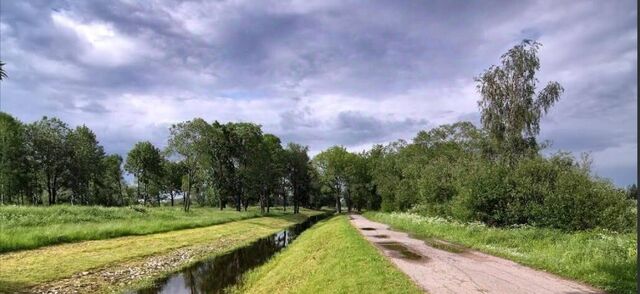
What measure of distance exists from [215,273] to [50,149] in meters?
64.9

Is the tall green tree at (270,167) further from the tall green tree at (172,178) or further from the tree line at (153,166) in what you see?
the tall green tree at (172,178)

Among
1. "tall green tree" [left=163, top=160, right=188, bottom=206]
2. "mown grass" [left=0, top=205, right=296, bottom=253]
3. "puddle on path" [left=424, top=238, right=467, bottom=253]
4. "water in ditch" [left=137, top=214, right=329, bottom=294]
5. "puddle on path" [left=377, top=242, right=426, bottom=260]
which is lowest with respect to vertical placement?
"water in ditch" [left=137, top=214, right=329, bottom=294]

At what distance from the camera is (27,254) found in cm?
2588

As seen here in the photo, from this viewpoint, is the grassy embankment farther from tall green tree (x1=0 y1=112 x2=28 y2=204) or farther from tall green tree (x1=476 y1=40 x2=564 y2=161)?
tall green tree (x1=0 y1=112 x2=28 y2=204)

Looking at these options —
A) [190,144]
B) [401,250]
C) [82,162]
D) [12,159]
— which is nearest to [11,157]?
[12,159]

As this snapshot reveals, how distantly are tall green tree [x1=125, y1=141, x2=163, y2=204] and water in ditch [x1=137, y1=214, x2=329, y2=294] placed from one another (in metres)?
75.2

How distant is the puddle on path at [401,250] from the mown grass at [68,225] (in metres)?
22.2

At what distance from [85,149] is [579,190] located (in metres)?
82.3

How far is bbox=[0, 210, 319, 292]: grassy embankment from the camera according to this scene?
67.9 ft

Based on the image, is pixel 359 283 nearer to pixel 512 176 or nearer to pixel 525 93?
pixel 512 176

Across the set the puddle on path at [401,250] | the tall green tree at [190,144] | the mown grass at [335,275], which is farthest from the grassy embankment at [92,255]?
the tall green tree at [190,144]

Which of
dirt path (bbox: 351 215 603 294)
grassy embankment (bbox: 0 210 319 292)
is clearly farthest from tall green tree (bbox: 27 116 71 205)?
dirt path (bbox: 351 215 603 294)

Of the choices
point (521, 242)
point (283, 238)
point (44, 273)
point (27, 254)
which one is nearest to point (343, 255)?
point (521, 242)

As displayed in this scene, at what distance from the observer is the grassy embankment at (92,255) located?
2070 cm
